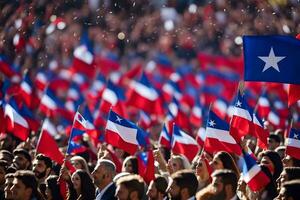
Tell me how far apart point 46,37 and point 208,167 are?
23369 millimetres

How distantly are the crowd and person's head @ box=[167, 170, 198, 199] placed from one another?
0.01 meters

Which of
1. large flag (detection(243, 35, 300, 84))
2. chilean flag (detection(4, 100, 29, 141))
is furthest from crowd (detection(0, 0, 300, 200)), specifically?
large flag (detection(243, 35, 300, 84))

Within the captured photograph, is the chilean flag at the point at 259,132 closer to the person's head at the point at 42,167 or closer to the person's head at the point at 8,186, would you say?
the person's head at the point at 42,167

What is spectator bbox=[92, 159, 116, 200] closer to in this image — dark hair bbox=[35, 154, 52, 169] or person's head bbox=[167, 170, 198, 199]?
person's head bbox=[167, 170, 198, 199]

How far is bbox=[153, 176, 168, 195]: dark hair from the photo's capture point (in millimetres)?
9672

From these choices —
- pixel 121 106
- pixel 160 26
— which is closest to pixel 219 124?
pixel 121 106

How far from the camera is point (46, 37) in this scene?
110ft

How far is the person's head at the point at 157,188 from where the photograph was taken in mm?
9594

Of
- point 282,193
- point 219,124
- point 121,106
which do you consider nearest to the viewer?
point 282,193

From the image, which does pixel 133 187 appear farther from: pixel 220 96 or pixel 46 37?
pixel 46 37

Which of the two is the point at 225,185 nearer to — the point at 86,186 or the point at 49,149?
the point at 86,186

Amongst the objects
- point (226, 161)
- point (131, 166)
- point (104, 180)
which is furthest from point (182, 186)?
point (131, 166)

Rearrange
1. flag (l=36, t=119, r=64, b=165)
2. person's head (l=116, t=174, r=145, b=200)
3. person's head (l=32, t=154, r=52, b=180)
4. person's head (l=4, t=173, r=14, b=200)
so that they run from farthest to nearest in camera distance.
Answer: flag (l=36, t=119, r=64, b=165), person's head (l=32, t=154, r=52, b=180), person's head (l=4, t=173, r=14, b=200), person's head (l=116, t=174, r=145, b=200)

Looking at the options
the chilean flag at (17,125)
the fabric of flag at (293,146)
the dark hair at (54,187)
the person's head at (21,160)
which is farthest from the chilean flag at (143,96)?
the dark hair at (54,187)
